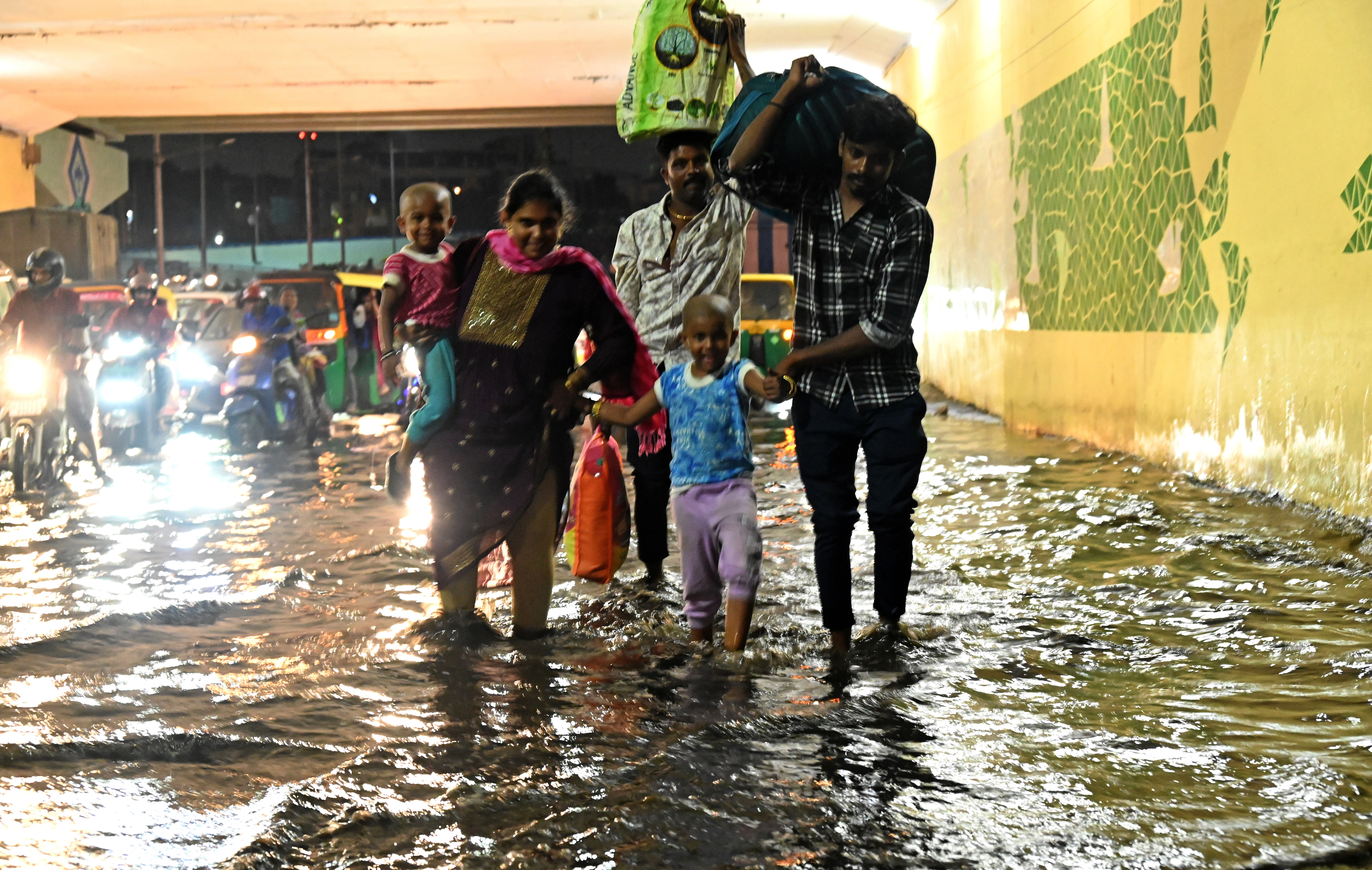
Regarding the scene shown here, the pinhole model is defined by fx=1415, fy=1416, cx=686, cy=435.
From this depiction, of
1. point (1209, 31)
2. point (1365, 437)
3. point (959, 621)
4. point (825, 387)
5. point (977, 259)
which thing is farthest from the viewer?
point (977, 259)

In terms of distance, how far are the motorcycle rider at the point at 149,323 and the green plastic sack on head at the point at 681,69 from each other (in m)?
9.14

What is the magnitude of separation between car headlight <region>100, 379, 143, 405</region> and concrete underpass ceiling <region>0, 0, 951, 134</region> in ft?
19.0

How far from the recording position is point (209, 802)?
11.2ft

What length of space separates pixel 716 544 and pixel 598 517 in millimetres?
649

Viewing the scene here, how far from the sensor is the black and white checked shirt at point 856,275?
4.60 metres

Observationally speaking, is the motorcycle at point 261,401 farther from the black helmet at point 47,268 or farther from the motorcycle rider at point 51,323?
the black helmet at point 47,268

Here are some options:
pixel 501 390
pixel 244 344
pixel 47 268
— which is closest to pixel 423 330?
pixel 501 390

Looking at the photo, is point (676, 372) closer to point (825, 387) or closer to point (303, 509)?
point (825, 387)

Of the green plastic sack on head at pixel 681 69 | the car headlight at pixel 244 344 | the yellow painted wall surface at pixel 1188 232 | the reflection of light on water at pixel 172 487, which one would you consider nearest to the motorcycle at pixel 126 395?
the reflection of light on water at pixel 172 487

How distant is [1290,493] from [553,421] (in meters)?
4.78

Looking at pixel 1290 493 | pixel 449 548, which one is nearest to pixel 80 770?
pixel 449 548

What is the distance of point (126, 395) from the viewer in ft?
43.9

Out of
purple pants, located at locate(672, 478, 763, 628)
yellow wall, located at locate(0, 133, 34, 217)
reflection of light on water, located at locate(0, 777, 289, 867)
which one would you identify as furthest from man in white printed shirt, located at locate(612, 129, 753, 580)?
yellow wall, located at locate(0, 133, 34, 217)

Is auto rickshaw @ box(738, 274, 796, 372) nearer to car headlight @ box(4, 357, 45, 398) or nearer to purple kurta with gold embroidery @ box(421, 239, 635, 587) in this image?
car headlight @ box(4, 357, 45, 398)
